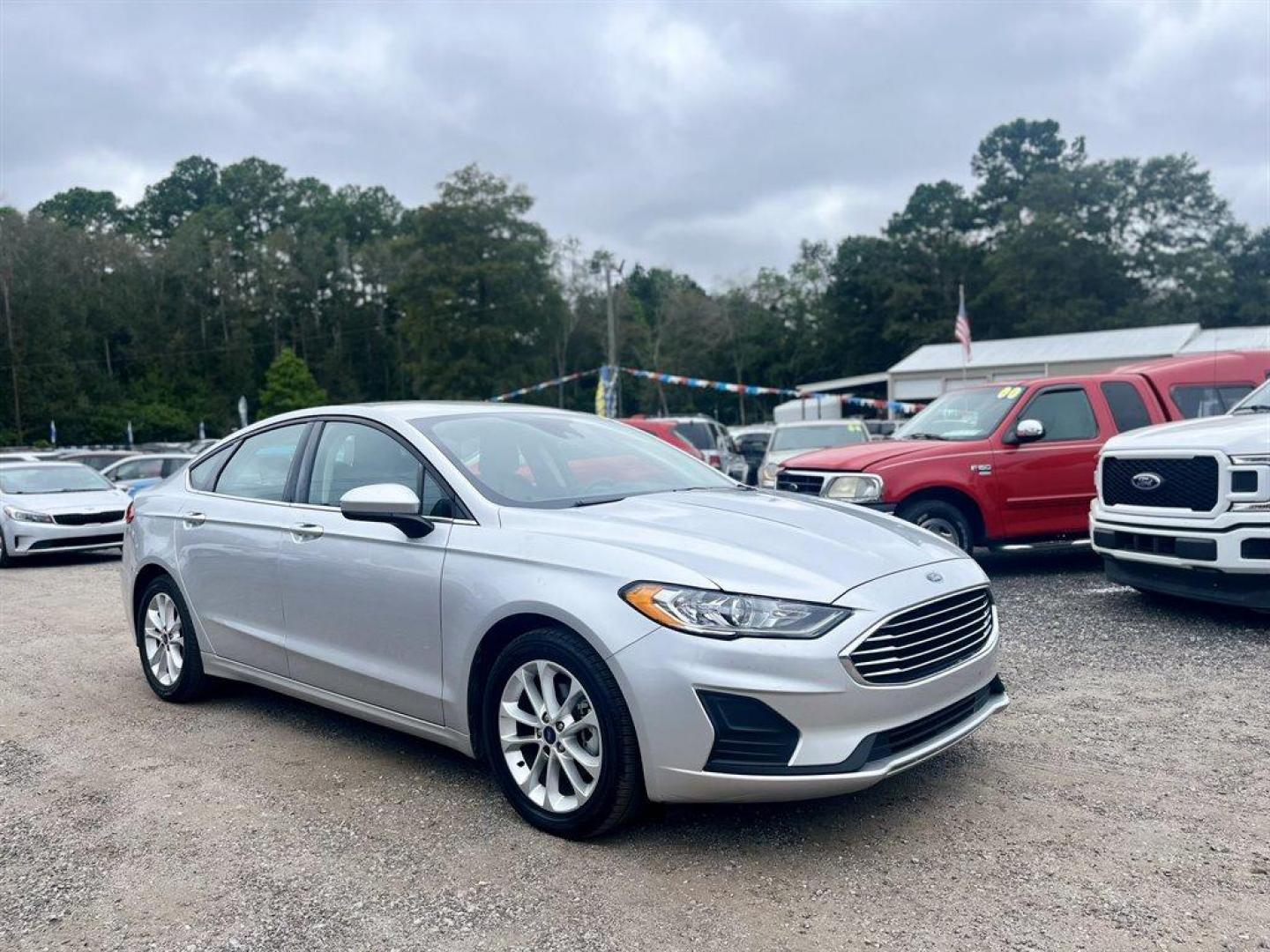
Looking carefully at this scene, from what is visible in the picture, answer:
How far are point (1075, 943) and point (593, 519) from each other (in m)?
2.08

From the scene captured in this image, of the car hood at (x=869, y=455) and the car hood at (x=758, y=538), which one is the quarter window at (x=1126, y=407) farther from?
the car hood at (x=758, y=538)

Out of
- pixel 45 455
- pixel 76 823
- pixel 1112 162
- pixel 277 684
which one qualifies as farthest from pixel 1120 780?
pixel 1112 162

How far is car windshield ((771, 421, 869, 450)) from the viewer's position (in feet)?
52.7

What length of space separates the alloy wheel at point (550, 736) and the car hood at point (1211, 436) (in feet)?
16.3

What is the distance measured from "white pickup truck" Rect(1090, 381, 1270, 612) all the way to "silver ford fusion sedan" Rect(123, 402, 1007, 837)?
3.12 metres

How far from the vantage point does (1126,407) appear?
31.6 ft

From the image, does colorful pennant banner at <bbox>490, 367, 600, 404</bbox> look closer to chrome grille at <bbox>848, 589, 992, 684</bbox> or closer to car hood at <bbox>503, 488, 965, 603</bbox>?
car hood at <bbox>503, 488, 965, 603</bbox>

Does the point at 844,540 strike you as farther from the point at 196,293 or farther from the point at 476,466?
the point at 196,293

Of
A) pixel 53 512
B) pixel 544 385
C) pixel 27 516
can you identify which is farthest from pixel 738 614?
pixel 544 385

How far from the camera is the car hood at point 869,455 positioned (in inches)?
350

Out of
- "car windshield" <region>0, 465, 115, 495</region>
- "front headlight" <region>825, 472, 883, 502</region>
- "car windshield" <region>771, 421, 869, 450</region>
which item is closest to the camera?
"front headlight" <region>825, 472, 883, 502</region>

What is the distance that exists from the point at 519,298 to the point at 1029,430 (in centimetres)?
5476

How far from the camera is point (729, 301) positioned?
71625 mm

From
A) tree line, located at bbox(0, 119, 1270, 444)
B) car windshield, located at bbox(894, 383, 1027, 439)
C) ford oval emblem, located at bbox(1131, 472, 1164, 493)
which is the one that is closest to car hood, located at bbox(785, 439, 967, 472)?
car windshield, located at bbox(894, 383, 1027, 439)
